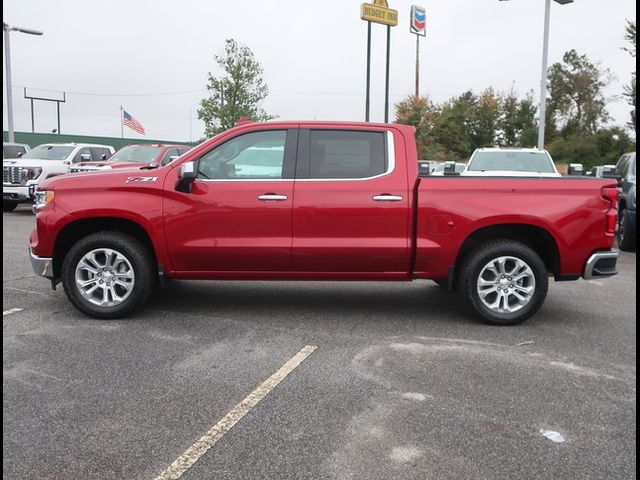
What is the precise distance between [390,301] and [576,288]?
276cm

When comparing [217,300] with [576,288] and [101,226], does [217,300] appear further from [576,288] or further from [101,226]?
[576,288]

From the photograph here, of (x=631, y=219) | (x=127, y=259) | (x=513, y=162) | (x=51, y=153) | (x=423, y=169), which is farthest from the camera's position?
(x=51, y=153)

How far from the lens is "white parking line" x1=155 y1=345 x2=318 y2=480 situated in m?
3.03

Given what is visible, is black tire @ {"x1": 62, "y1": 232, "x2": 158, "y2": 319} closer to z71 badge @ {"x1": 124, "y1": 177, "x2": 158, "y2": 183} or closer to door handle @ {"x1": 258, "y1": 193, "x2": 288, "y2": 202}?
z71 badge @ {"x1": 124, "y1": 177, "x2": 158, "y2": 183}

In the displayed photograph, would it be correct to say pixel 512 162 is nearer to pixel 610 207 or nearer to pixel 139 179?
pixel 610 207

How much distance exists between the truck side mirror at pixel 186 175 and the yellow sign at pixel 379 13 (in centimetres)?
2529

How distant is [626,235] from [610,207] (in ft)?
21.1

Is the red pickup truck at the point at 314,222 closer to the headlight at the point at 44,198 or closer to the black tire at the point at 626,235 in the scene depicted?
the headlight at the point at 44,198

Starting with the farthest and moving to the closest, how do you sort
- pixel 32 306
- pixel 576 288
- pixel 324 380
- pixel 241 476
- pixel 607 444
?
pixel 576 288 → pixel 32 306 → pixel 324 380 → pixel 607 444 → pixel 241 476

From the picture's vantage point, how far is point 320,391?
4020 millimetres

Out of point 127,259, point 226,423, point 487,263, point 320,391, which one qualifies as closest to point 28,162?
point 127,259

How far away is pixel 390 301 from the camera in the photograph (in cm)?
676

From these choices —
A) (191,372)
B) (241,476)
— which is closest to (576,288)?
(191,372)

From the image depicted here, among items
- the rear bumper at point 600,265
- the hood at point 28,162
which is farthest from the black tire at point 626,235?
the hood at point 28,162
